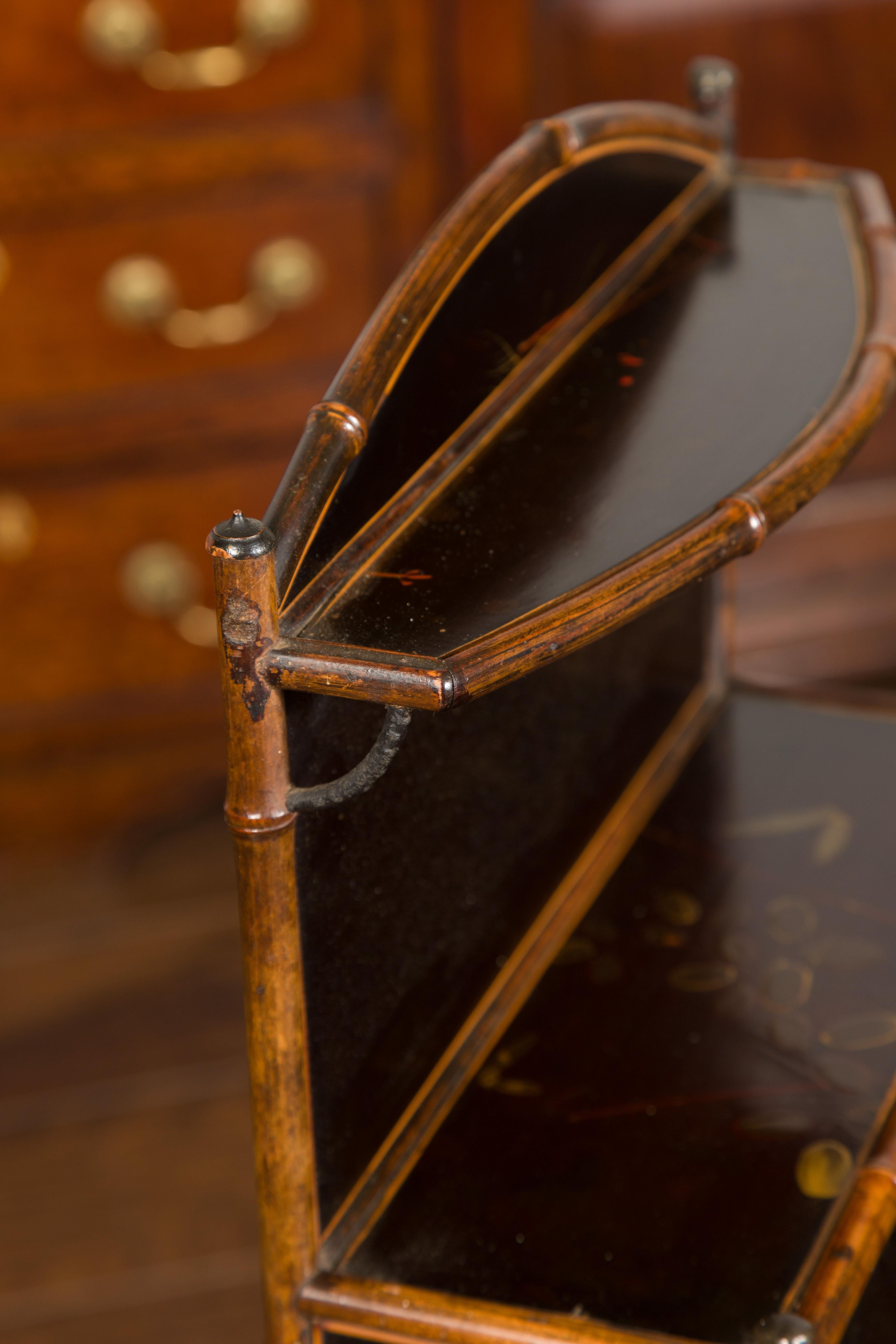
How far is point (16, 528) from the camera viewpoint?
120 cm

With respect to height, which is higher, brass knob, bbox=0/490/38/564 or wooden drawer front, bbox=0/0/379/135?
wooden drawer front, bbox=0/0/379/135

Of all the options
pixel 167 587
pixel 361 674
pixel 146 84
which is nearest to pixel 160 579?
pixel 167 587

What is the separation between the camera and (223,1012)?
3.99 feet

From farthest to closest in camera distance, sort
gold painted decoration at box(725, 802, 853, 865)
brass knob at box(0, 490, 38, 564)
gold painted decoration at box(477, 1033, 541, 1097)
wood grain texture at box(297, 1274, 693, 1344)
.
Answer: brass knob at box(0, 490, 38, 564) < gold painted decoration at box(725, 802, 853, 865) < gold painted decoration at box(477, 1033, 541, 1097) < wood grain texture at box(297, 1274, 693, 1344)

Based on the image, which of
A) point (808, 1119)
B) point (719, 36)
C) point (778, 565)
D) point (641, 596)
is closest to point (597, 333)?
point (641, 596)

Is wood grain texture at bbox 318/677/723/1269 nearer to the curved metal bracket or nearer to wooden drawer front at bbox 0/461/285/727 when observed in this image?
the curved metal bracket

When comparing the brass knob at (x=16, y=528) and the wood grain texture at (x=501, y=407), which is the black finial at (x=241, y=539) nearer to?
the wood grain texture at (x=501, y=407)

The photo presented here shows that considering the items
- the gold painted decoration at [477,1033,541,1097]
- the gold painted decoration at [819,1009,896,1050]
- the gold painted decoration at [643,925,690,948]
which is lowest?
the gold painted decoration at [477,1033,541,1097]

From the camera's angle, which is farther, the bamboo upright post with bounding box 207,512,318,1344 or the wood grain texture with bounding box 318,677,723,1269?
the wood grain texture with bounding box 318,677,723,1269

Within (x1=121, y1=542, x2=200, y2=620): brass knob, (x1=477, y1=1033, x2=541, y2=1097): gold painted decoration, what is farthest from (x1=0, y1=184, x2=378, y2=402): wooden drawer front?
(x1=477, y1=1033, x2=541, y2=1097): gold painted decoration

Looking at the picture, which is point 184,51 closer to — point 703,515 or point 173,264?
point 173,264

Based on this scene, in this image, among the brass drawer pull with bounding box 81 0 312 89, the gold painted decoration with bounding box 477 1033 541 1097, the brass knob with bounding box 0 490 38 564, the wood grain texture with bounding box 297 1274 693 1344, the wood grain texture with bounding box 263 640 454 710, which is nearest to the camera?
the wood grain texture with bounding box 263 640 454 710

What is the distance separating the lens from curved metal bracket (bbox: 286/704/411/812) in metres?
0.39

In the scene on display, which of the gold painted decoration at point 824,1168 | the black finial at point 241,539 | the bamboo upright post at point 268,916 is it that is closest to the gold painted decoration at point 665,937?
the gold painted decoration at point 824,1168
